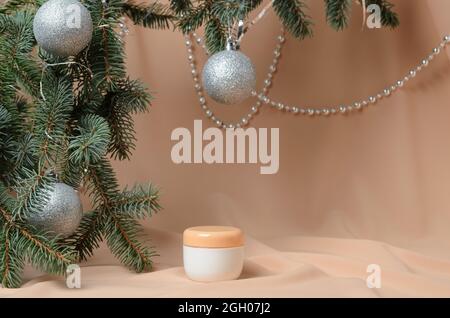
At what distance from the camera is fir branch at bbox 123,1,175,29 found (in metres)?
0.96

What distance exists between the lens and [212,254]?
2.51ft

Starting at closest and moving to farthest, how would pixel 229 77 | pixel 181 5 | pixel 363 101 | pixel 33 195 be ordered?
pixel 33 195
pixel 229 77
pixel 181 5
pixel 363 101

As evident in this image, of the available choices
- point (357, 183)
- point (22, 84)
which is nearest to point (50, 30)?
point (22, 84)

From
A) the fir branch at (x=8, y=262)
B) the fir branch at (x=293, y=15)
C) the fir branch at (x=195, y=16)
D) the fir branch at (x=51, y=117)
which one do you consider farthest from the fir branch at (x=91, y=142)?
the fir branch at (x=293, y=15)

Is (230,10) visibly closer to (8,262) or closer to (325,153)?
(325,153)

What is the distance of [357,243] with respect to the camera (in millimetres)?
978

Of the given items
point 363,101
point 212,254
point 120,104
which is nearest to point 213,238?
point 212,254

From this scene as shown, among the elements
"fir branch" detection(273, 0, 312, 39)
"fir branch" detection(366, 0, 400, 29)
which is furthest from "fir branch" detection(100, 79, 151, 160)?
"fir branch" detection(366, 0, 400, 29)

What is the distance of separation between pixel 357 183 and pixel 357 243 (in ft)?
0.46

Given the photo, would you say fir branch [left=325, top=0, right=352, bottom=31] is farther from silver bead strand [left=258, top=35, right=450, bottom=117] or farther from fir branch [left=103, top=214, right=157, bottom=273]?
fir branch [left=103, top=214, right=157, bottom=273]

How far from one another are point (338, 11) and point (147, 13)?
291 mm

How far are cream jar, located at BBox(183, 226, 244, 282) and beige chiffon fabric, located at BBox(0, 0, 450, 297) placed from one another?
173 millimetres
